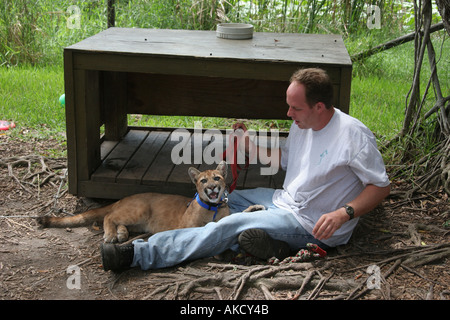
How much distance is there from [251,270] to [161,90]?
3.07m

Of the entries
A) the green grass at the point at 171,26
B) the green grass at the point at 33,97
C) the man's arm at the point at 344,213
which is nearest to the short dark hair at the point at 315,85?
the man's arm at the point at 344,213

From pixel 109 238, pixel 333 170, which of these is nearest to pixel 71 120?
pixel 109 238

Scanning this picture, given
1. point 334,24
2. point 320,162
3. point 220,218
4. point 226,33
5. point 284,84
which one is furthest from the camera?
point 334,24

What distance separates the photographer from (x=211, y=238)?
3912 mm

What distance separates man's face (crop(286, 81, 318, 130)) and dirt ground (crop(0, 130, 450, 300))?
958 mm

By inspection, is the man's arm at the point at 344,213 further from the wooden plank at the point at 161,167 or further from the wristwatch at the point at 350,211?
the wooden plank at the point at 161,167

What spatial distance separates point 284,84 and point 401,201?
5.75 feet

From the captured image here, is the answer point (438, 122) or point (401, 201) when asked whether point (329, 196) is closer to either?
point (401, 201)

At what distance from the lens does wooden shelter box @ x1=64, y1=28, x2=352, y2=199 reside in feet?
14.4

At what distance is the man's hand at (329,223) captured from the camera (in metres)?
3.60

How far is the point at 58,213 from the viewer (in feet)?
16.3

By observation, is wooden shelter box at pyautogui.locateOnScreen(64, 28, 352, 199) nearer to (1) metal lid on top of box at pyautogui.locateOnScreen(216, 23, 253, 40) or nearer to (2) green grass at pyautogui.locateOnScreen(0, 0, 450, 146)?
(1) metal lid on top of box at pyautogui.locateOnScreen(216, 23, 253, 40)

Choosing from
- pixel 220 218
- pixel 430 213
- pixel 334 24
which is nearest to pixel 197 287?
pixel 220 218

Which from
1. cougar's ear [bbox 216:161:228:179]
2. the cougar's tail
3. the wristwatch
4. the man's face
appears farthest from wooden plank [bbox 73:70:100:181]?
the wristwatch
